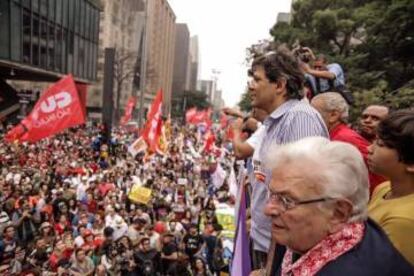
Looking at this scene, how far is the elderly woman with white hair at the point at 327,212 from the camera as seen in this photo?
5.20 feet

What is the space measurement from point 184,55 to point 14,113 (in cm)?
10833

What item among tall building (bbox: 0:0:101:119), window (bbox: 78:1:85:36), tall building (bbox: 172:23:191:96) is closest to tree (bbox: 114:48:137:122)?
tall building (bbox: 0:0:101:119)

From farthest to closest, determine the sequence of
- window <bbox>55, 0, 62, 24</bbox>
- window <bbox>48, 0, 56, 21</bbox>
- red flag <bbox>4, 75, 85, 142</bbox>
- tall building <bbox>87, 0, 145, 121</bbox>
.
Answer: tall building <bbox>87, 0, 145, 121</bbox>
window <bbox>55, 0, 62, 24</bbox>
window <bbox>48, 0, 56, 21</bbox>
red flag <bbox>4, 75, 85, 142</bbox>

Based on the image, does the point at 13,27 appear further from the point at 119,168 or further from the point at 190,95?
the point at 190,95

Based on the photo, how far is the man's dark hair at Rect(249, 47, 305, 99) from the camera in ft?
9.03

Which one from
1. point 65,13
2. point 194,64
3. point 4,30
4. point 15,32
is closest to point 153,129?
point 4,30

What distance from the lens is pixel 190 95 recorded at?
109 metres

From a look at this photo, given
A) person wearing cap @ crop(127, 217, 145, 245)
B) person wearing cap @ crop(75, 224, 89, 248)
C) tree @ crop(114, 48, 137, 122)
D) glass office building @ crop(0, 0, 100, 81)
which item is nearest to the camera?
person wearing cap @ crop(75, 224, 89, 248)

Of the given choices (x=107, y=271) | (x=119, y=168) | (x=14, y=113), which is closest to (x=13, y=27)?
(x=14, y=113)

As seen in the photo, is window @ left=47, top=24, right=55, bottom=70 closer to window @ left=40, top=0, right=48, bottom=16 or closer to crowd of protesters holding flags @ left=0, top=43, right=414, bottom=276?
window @ left=40, top=0, right=48, bottom=16

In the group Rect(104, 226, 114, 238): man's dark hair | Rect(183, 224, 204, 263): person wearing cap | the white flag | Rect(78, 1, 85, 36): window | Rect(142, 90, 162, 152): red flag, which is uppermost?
Rect(78, 1, 85, 36): window

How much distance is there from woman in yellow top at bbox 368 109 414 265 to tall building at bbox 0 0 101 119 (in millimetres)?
22185

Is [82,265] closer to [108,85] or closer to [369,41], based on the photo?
[369,41]

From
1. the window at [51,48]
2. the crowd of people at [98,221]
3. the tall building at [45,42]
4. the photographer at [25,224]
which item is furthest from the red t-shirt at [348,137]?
the window at [51,48]
